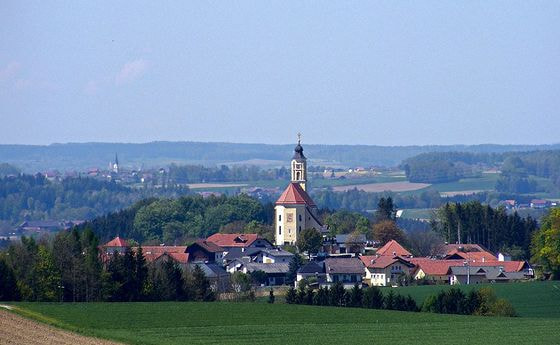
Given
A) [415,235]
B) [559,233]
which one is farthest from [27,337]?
[415,235]

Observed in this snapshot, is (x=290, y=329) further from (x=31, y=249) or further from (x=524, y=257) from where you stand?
(x=524, y=257)

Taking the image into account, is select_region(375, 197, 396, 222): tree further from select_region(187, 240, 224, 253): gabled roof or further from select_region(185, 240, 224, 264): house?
select_region(185, 240, 224, 264): house

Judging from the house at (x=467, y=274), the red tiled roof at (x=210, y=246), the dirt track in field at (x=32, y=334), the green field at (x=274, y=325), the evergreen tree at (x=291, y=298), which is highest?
the dirt track in field at (x=32, y=334)

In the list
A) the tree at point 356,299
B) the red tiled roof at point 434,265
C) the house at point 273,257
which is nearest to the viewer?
the tree at point 356,299

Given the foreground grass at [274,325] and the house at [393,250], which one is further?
the house at [393,250]

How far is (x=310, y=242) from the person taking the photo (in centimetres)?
11806

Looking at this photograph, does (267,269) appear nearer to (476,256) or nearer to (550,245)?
(476,256)

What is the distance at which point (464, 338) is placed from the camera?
55188mm

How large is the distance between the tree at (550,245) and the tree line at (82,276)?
28088 millimetres

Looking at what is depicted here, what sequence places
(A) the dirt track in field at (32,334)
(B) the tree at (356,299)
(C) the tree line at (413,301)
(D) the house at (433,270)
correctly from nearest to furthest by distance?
1. (A) the dirt track in field at (32,334)
2. (C) the tree line at (413,301)
3. (B) the tree at (356,299)
4. (D) the house at (433,270)

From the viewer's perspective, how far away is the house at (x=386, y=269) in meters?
104

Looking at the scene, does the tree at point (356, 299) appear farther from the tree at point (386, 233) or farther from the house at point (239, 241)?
the tree at point (386, 233)

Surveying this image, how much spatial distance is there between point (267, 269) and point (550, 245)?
18885 mm

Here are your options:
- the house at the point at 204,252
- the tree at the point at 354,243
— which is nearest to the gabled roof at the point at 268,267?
the house at the point at 204,252
